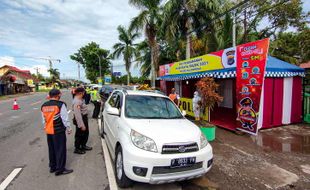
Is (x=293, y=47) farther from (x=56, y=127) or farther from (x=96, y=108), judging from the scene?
(x=56, y=127)

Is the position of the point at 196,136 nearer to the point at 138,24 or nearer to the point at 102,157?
the point at 102,157

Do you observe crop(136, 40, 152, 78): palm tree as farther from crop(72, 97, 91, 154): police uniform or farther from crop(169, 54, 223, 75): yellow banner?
crop(72, 97, 91, 154): police uniform

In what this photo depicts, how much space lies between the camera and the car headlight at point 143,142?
10.7ft

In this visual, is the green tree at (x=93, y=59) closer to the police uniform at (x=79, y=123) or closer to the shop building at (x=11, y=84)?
the shop building at (x=11, y=84)

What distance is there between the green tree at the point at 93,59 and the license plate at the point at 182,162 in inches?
1886

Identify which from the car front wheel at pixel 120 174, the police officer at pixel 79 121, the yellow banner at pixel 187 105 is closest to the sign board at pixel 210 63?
the yellow banner at pixel 187 105

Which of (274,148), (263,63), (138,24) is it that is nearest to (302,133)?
(274,148)

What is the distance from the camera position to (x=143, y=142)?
11.0ft

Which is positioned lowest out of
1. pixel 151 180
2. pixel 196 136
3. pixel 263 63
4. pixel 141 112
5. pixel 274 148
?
pixel 274 148

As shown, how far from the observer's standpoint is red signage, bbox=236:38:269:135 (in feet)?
22.4

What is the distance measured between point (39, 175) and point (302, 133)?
28.7 ft

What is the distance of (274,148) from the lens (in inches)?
244

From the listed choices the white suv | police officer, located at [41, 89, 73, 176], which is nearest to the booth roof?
A: the white suv

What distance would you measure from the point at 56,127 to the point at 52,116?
231mm
